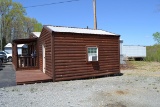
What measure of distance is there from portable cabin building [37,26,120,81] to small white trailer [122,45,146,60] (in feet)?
64.2

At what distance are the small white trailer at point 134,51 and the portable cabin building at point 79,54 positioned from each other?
1956 centimetres

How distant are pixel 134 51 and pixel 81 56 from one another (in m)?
23.1

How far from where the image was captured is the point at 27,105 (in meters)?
6.86

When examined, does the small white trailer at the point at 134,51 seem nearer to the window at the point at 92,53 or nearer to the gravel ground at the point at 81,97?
the window at the point at 92,53

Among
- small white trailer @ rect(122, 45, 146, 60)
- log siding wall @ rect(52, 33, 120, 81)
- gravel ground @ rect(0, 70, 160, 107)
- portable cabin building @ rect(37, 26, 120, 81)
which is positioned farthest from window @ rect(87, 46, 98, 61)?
small white trailer @ rect(122, 45, 146, 60)

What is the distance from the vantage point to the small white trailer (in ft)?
111

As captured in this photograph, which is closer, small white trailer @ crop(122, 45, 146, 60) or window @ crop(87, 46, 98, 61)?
window @ crop(87, 46, 98, 61)

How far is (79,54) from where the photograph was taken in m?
12.9

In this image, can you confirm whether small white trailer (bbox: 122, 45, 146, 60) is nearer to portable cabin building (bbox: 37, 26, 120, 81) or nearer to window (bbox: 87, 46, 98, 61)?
portable cabin building (bbox: 37, 26, 120, 81)

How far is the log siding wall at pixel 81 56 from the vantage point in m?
12.2

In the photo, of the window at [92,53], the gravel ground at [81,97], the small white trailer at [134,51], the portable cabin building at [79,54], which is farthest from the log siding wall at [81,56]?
the small white trailer at [134,51]

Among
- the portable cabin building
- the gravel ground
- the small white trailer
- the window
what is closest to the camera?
the gravel ground

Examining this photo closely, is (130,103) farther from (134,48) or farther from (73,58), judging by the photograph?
(134,48)

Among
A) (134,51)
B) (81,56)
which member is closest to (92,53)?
(81,56)
